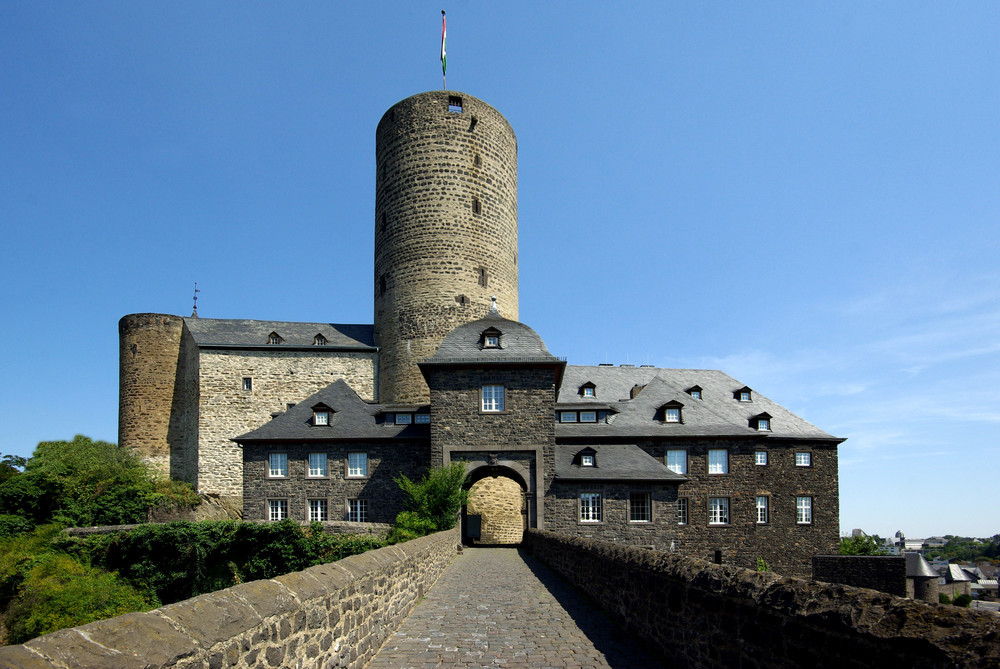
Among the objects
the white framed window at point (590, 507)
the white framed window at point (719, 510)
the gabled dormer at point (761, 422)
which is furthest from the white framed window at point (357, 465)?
the gabled dormer at point (761, 422)

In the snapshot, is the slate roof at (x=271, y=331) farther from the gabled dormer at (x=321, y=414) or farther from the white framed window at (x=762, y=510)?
the white framed window at (x=762, y=510)

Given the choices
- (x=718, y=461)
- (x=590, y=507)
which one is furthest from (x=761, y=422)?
(x=590, y=507)

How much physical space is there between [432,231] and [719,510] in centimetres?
2002

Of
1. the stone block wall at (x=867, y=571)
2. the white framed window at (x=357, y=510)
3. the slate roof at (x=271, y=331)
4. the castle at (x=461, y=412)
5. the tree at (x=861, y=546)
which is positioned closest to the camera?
the stone block wall at (x=867, y=571)

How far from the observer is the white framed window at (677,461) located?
30844 mm

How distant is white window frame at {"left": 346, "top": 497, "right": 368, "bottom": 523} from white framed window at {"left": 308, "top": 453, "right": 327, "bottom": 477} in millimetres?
1742

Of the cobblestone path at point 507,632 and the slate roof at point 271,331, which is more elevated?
the slate roof at point 271,331

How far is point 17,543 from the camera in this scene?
28.3 metres

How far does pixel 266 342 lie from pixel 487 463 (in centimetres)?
1806

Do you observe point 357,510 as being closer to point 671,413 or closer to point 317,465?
point 317,465

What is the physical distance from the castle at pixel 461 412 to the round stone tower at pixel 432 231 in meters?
0.11

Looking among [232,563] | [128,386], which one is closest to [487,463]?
[232,563]

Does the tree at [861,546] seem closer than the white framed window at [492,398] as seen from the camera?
No

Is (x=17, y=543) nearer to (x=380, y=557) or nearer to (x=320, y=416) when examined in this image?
(x=320, y=416)
